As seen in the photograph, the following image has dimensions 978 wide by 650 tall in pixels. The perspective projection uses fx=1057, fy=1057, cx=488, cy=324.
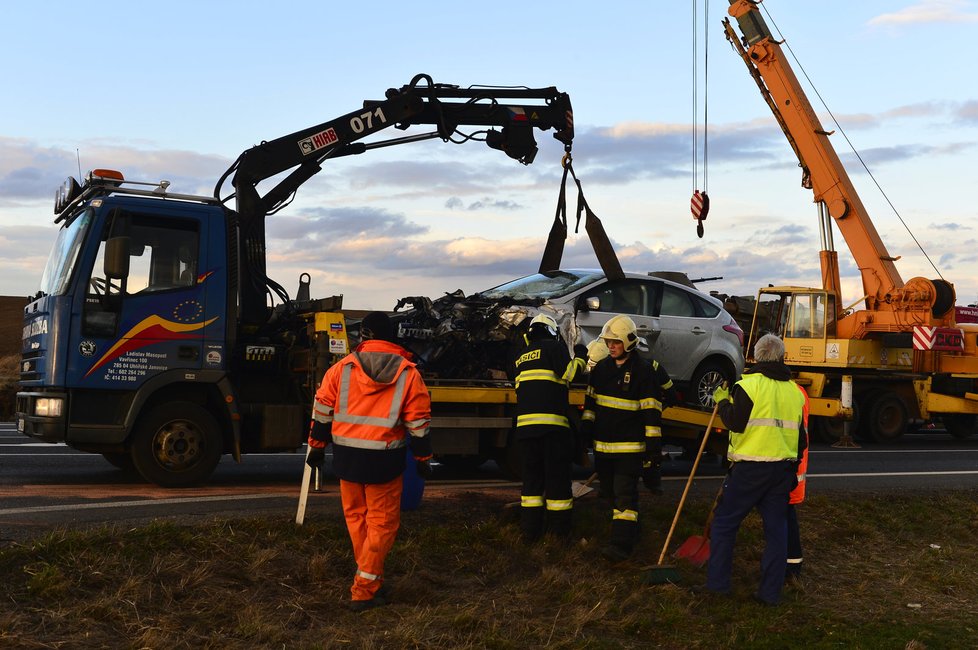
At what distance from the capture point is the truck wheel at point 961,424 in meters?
21.7

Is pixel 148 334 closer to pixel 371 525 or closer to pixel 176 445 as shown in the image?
pixel 176 445

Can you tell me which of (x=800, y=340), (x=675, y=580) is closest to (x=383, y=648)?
(x=675, y=580)

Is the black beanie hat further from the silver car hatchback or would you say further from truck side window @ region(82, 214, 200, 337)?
the silver car hatchback

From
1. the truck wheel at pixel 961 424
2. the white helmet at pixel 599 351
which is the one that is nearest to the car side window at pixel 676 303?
the white helmet at pixel 599 351

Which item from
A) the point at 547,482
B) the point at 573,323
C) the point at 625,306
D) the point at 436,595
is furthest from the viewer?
the point at 625,306

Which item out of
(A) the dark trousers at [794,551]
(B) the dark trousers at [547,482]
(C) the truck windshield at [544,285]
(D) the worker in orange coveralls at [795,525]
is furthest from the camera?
(C) the truck windshield at [544,285]

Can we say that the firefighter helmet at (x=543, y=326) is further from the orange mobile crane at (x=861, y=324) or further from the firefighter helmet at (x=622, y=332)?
the orange mobile crane at (x=861, y=324)

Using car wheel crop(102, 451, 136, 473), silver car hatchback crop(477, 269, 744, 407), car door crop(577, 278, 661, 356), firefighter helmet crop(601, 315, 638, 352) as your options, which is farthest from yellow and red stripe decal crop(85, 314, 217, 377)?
car door crop(577, 278, 661, 356)

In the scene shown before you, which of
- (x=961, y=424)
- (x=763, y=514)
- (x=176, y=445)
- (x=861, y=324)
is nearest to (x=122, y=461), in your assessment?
(x=176, y=445)

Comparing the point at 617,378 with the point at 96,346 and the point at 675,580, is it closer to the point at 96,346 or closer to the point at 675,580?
the point at 675,580

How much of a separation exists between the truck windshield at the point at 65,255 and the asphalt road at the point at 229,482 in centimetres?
184

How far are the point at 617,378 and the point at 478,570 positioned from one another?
5.91 feet

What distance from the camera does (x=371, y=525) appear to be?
252 inches

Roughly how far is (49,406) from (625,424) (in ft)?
16.4
